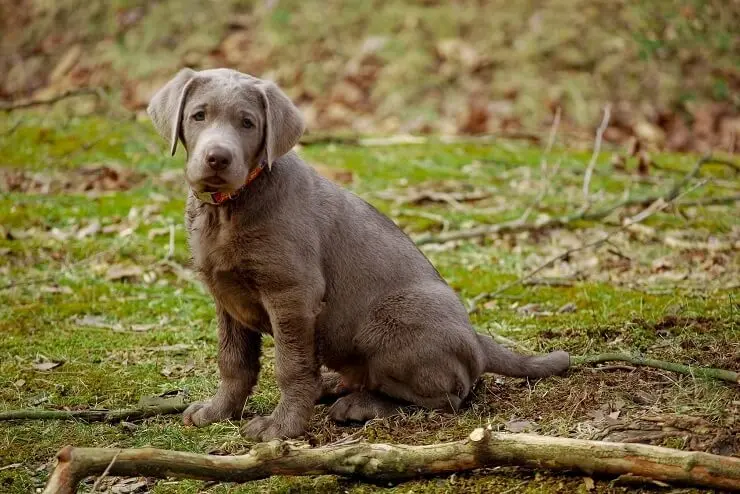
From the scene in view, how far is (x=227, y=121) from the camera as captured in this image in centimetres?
419

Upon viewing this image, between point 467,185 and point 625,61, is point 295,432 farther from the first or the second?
point 625,61

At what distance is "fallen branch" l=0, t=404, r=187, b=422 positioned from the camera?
4.38 m

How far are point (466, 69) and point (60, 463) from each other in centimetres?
1255

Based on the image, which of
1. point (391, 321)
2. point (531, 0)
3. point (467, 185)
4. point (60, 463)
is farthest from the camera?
point (531, 0)

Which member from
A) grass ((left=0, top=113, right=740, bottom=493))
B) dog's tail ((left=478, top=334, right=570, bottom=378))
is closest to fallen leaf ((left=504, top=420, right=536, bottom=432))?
grass ((left=0, top=113, right=740, bottom=493))

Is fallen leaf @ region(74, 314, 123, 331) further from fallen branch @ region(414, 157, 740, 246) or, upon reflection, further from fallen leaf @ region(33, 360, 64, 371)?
fallen branch @ region(414, 157, 740, 246)

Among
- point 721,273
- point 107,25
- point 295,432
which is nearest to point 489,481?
point 295,432

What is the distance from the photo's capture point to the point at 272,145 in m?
4.22

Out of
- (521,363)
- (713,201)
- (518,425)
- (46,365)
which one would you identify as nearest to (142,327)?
(46,365)

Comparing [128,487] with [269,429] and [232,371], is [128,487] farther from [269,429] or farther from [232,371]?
[232,371]

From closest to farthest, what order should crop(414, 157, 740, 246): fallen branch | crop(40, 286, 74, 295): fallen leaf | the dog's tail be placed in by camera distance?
1. the dog's tail
2. crop(40, 286, 74, 295): fallen leaf
3. crop(414, 157, 740, 246): fallen branch

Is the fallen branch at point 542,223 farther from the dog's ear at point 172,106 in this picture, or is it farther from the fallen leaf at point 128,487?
the fallen leaf at point 128,487

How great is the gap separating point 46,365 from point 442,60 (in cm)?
1104

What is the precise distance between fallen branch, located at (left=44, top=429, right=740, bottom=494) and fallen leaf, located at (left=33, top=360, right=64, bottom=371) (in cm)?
207
